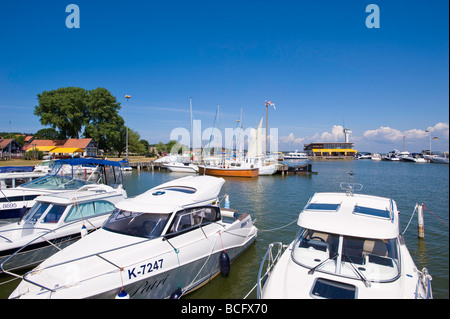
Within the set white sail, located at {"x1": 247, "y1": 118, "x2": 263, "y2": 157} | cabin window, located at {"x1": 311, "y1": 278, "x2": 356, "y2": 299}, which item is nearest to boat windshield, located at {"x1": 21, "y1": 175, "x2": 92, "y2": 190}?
cabin window, located at {"x1": 311, "y1": 278, "x2": 356, "y2": 299}

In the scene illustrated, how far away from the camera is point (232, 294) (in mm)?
7570

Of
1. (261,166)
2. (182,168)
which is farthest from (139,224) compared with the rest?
(182,168)

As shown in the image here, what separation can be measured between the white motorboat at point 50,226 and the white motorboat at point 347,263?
656 centimetres

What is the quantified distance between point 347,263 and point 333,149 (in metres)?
155

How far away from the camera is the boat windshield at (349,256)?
16.0 feet

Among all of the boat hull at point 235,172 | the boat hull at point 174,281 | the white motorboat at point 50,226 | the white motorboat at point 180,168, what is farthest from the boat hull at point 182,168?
the boat hull at point 174,281

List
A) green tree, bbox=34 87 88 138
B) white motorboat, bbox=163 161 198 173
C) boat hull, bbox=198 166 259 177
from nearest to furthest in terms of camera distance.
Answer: boat hull, bbox=198 166 259 177, white motorboat, bbox=163 161 198 173, green tree, bbox=34 87 88 138

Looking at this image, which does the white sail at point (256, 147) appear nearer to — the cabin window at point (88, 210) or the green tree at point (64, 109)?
the green tree at point (64, 109)

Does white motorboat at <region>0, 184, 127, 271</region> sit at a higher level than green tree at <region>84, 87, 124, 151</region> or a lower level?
Answer: lower

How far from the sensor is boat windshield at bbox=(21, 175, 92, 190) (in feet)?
40.8

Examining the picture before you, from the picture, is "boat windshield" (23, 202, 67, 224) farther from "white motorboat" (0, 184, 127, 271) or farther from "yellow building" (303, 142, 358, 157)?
"yellow building" (303, 142, 358, 157)
